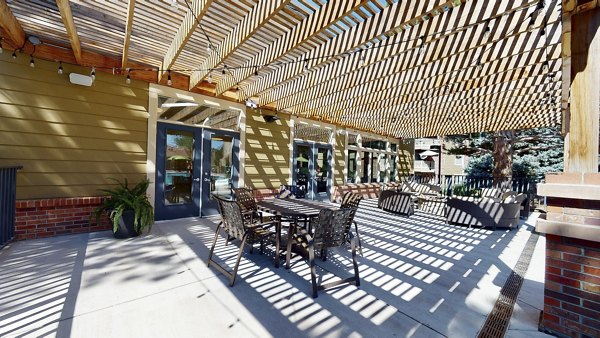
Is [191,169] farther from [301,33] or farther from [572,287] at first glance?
[572,287]

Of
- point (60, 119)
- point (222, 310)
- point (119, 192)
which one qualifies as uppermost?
point (60, 119)

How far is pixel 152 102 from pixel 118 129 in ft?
2.72

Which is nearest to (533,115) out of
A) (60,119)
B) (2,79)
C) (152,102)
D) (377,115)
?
(377,115)

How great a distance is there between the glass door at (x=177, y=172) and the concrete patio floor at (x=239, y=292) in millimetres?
1425

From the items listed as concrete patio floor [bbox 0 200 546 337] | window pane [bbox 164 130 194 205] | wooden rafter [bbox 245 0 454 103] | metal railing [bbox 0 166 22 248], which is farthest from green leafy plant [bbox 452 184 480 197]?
metal railing [bbox 0 166 22 248]

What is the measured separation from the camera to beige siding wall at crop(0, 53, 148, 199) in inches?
157

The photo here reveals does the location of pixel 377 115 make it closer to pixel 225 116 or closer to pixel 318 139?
pixel 318 139

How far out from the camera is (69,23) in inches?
124

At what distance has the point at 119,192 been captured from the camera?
14.4 ft

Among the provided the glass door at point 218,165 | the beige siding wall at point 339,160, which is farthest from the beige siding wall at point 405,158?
the glass door at point 218,165

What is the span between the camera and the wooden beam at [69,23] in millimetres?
2742

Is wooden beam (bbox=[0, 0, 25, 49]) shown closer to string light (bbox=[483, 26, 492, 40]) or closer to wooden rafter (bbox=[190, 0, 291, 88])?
wooden rafter (bbox=[190, 0, 291, 88])

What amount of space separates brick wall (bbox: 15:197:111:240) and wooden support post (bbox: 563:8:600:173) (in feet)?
20.8

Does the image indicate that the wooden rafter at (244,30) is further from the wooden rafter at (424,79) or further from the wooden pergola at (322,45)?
the wooden rafter at (424,79)
